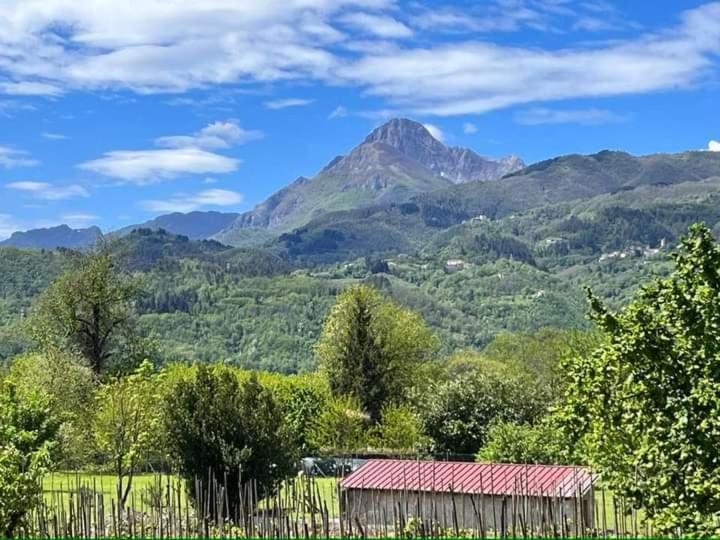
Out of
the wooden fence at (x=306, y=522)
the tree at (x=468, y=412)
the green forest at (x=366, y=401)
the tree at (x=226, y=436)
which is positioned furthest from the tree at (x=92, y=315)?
the wooden fence at (x=306, y=522)

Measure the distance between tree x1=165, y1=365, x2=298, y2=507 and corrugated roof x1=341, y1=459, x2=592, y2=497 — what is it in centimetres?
289

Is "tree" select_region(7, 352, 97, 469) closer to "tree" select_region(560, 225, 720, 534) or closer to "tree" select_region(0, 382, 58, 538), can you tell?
"tree" select_region(0, 382, 58, 538)

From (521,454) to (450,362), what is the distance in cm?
4224

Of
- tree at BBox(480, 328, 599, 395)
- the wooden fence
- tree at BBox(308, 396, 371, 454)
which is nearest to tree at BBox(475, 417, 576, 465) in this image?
tree at BBox(308, 396, 371, 454)

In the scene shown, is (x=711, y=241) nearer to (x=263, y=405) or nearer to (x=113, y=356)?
(x=263, y=405)

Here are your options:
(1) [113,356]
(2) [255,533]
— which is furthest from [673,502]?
(1) [113,356]

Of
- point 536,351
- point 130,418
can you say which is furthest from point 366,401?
point 536,351

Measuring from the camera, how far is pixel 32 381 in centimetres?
4194

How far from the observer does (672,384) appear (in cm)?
1329

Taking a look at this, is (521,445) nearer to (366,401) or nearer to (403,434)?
(403,434)

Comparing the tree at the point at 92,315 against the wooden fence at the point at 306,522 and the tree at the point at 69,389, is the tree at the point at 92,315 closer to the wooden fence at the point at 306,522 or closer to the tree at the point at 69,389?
the tree at the point at 69,389

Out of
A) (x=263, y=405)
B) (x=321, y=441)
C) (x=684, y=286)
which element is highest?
(x=684, y=286)

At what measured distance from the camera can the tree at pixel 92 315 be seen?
4819 centimetres

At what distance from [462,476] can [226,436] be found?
26.1ft
